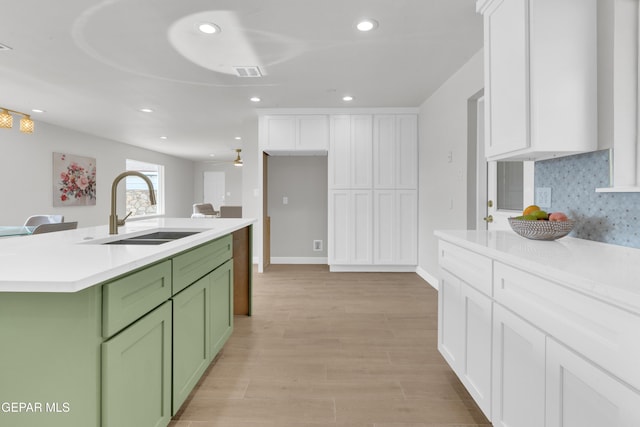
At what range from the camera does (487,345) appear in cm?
148

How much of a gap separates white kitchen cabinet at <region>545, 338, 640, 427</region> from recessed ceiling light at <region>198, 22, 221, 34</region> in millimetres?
2818

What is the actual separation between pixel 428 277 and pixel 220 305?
3.02 m

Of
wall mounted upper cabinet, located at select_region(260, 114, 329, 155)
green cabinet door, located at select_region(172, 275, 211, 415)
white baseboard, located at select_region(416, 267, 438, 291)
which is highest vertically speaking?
wall mounted upper cabinet, located at select_region(260, 114, 329, 155)

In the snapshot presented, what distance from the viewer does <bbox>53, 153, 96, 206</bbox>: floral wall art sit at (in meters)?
6.09

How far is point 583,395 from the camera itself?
36.8 inches

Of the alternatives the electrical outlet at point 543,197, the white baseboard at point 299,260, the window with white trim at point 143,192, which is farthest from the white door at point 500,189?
the window with white trim at point 143,192

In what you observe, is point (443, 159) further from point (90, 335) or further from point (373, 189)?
point (90, 335)

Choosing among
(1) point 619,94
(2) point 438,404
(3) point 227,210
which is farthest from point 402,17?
(3) point 227,210

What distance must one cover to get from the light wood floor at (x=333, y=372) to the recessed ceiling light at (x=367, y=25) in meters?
2.41

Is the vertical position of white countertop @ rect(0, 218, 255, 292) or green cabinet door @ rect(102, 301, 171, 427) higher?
white countertop @ rect(0, 218, 255, 292)

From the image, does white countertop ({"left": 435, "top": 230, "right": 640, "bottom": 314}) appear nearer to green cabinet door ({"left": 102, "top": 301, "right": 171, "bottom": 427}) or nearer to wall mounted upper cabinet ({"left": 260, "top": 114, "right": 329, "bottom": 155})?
A: green cabinet door ({"left": 102, "top": 301, "right": 171, "bottom": 427})

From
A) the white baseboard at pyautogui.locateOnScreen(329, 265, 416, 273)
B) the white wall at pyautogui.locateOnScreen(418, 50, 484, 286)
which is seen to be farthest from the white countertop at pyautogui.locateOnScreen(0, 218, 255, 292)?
the white baseboard at pyautogui.locateOnScreen(329, 265, 416, 273)

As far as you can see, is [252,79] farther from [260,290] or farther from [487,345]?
[487,345]

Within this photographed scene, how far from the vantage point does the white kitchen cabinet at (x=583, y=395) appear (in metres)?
0.80
